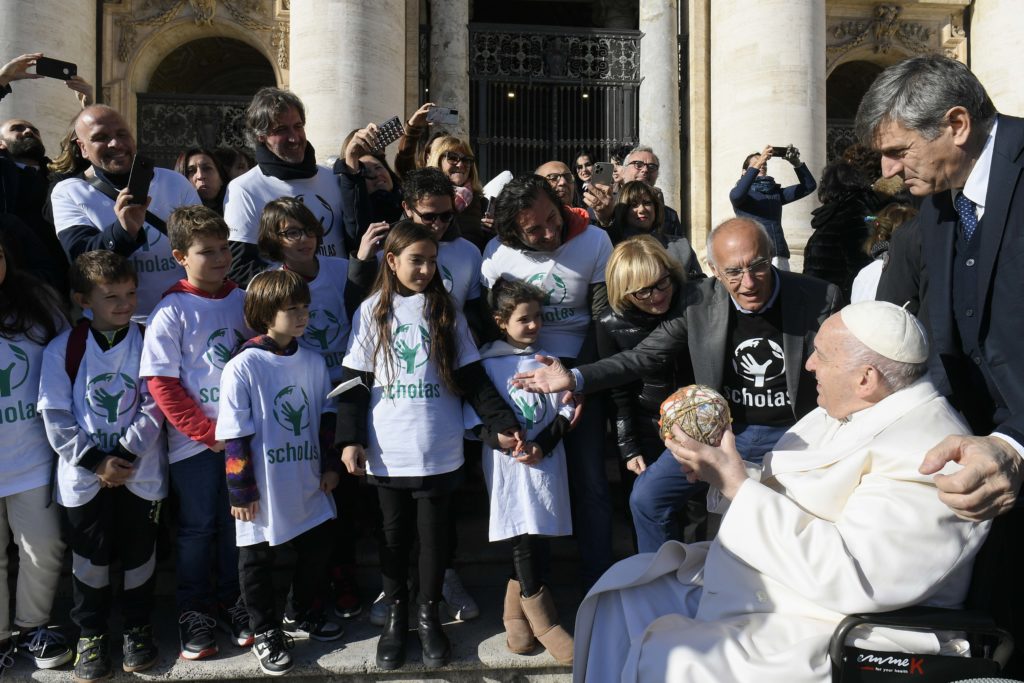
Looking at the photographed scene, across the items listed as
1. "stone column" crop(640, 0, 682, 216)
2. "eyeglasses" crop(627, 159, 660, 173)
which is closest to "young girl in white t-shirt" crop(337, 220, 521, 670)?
"eyeglasses" crop(627, 159, 660, 173)

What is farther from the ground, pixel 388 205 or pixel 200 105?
pixel 200 105

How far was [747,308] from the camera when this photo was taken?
11.7ft

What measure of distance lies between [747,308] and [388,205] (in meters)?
2.25

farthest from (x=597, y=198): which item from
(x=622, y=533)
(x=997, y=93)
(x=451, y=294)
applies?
(x=997, y=93)

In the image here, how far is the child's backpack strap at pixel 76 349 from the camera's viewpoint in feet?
11.6

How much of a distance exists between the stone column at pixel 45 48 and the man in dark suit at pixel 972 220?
29.2 ft

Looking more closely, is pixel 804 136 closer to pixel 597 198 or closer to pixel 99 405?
pixel 597 198

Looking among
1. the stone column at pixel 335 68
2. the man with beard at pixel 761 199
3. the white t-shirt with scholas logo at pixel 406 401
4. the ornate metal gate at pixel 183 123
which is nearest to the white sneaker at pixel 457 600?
the white t-shirt with scholas logo at pixel 406 401

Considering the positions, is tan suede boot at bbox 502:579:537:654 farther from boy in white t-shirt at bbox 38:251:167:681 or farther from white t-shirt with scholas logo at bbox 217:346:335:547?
boy in white t-shirt at bbox 38:251:167:681

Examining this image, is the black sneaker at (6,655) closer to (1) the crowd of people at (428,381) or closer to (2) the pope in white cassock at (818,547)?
(1) the crowd of people at (428,381)

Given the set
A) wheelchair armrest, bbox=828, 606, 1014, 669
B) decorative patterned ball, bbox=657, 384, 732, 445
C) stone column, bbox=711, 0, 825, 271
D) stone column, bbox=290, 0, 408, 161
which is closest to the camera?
wheelchair armrest, bbox=828, 606, 1014, 669

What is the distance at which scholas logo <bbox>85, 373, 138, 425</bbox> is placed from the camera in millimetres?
3508

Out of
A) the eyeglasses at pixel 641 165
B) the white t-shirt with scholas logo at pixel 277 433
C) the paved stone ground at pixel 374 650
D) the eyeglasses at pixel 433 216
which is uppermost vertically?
the eyeglasses at pixel 641 165

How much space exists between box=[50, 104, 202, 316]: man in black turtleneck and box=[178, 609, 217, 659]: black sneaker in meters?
1.56
